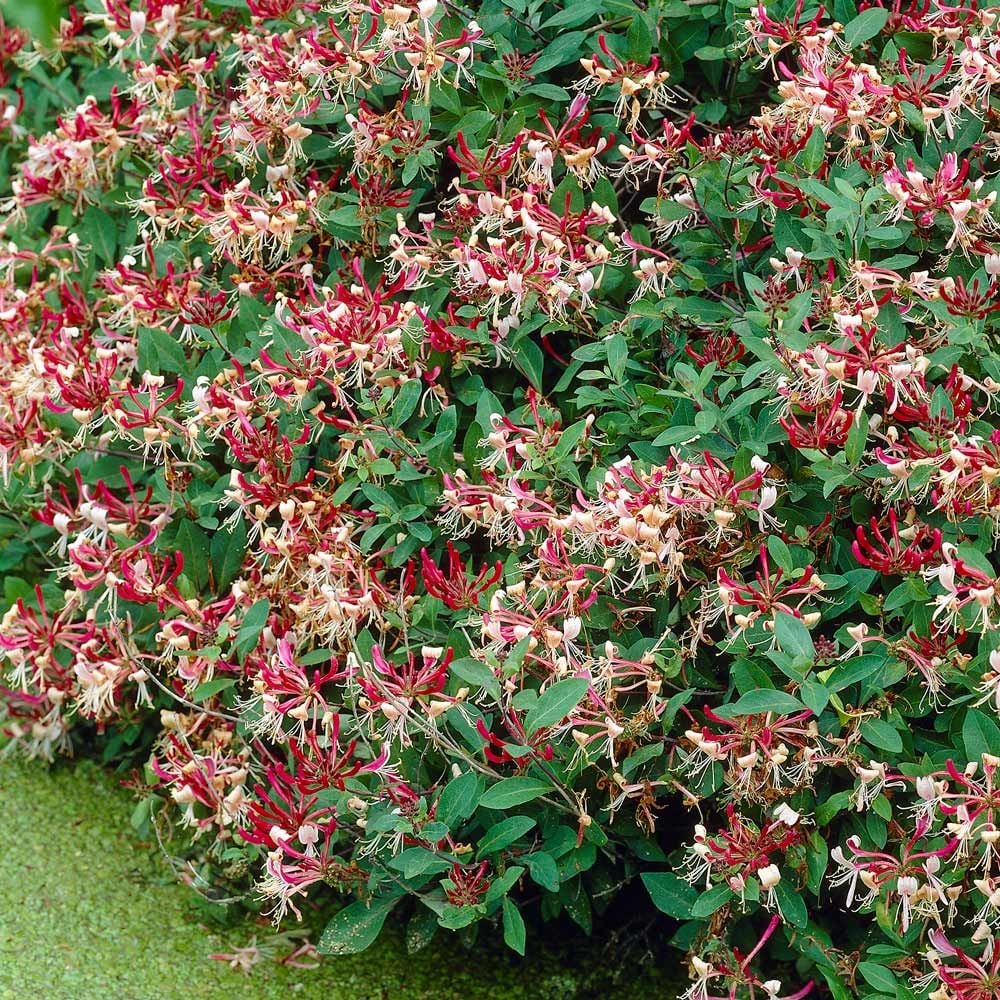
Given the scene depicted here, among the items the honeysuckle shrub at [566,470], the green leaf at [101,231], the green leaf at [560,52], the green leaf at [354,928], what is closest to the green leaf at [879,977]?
the honeysuckle shrub at [566,470]

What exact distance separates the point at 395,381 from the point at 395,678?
1.79ft

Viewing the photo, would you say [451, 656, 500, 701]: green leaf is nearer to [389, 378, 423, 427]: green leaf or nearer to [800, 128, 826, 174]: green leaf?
[389, 378, 423, 427]: green leaf

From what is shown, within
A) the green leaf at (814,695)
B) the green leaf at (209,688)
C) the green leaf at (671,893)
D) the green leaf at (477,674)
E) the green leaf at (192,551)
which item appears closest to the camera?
the green leaf at (814,695)

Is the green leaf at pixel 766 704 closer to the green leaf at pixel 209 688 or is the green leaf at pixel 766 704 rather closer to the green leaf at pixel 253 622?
the green leaf at pixel 253 622

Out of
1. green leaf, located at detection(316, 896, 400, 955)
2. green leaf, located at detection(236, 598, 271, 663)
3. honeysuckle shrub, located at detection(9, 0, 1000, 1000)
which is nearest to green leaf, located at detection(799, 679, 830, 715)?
honeysuckle shrub, located at detection(9, 0, 1000, 1000)

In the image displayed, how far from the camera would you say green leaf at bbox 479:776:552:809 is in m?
1.96

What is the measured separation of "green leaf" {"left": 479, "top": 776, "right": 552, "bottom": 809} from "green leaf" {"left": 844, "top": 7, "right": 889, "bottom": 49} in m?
1.27

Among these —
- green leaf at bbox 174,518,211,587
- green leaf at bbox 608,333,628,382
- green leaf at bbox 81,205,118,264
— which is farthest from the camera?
green leaf at bbox 81,205,118,264

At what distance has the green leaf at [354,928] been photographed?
211cm

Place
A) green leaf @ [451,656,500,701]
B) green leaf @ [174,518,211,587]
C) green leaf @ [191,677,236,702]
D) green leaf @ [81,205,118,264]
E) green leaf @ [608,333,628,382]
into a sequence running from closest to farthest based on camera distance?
green leaf @ [451,656,500,701] < green leaf @ [608,333,628,382] < green leaf @ [191,677,236,702] < green leaf @ [174,518,211,587] < green leaf @ [81,205,118,264]

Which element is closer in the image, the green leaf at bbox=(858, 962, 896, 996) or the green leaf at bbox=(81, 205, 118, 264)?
the green leaf at bbox=(858, 962, 896, 996)

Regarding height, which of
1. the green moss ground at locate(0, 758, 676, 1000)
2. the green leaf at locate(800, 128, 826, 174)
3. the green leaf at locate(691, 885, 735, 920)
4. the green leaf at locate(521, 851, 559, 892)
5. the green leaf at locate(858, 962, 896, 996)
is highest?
the green leaf at locate(800, 128, 826, 174)

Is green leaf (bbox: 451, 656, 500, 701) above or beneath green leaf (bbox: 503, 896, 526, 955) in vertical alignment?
above

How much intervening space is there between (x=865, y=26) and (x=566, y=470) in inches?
34.6
